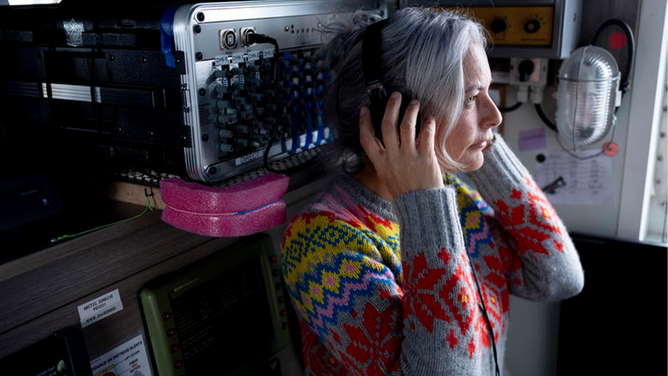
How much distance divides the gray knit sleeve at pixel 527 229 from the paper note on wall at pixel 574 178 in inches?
17.4

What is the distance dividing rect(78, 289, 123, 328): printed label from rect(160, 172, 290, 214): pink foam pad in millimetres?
255

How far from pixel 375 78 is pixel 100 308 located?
0.67 m

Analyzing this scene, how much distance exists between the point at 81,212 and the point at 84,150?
153 millimetres

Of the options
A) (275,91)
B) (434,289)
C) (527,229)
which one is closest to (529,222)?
(527,229)

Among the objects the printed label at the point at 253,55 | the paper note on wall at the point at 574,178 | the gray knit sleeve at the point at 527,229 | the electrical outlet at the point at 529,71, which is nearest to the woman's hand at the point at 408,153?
the printed label at the point at 253,55

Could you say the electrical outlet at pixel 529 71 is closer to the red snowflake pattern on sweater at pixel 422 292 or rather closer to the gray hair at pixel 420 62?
the gray hair at pixel 420 62

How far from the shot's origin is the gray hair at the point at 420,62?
1077 millimetres

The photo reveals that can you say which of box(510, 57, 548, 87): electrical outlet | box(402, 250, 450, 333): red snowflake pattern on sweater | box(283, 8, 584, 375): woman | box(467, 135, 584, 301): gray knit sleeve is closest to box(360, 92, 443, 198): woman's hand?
box(283, 8, 584, 375): woman

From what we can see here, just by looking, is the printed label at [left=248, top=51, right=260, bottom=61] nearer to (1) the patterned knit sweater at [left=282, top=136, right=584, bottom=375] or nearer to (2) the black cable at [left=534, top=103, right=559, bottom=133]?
(1) the patterned knit sweater at [left=282, top=136, right=584, bottom=375]

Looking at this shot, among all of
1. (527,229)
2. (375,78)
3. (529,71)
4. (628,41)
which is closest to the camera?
(375,78)

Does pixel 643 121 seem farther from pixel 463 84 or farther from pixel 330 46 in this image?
pixel 330 46

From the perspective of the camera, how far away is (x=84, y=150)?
3.77 ft

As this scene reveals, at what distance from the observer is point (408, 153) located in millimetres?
1069

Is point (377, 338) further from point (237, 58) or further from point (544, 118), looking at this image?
point (544, 118)
